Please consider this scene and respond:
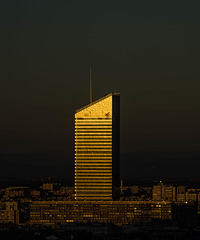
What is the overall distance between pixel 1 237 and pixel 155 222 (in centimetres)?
4596

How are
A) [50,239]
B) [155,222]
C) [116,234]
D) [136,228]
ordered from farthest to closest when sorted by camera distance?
[155,222] → [136,228] → [116,234] → [50,239]

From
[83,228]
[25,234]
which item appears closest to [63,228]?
[83,228]

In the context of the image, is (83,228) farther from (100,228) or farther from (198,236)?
(198,236)

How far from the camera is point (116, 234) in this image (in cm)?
16762

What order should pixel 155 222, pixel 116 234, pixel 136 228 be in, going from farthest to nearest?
1. pixel 155 222
2. pixel 136 228
3. pixel 116 234

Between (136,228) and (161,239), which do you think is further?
(136,228)

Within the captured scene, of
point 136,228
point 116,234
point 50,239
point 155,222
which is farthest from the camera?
point 155,222

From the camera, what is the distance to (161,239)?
156 meters

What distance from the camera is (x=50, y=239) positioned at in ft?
502

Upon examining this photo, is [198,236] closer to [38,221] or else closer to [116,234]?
[116,234]

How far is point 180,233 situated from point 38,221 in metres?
38.6

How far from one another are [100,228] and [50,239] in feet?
71.5

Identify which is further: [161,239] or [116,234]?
[116,234]

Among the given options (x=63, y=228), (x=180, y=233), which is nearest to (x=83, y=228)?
(x=63, y=228)
